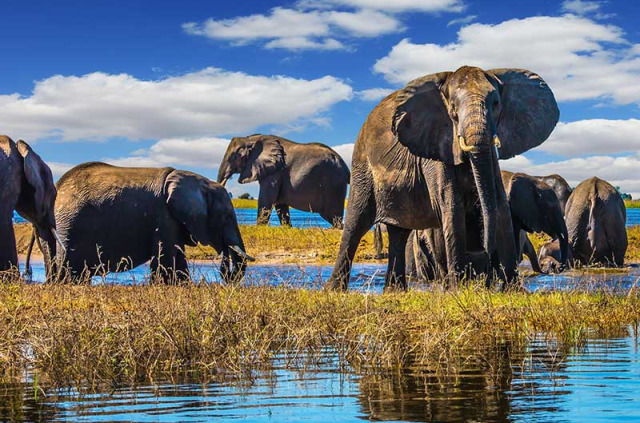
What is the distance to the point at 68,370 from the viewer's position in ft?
19.1

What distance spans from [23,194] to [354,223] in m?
4.27

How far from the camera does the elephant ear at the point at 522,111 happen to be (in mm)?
11250

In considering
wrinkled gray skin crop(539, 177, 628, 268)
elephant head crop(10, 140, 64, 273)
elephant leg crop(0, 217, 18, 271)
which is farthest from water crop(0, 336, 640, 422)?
wrinkled gray skin crop(539, 177, 628, 268)

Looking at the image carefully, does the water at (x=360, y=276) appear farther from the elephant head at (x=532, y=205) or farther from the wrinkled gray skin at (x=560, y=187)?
the wrinkled gray skin at (x=560, y=187)

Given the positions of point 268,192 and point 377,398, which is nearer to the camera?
point 377,398

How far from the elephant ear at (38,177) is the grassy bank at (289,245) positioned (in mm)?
6824

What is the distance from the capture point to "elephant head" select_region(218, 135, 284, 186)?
29234 mm

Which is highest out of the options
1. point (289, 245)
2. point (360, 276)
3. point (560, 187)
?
point (560, 187)

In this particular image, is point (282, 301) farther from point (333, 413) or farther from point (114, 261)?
point (114, 261)

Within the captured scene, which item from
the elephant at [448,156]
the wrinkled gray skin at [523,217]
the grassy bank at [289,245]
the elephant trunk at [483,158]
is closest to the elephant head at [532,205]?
the wrinkled gray skin at [523,217]

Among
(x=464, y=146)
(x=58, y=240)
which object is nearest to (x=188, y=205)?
(x=58, y=240)

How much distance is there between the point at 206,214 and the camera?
556 inches

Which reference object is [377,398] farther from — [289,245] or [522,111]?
[289,245]

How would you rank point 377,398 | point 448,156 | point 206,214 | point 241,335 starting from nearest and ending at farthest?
point 377,398
point 241,335
point 448,156
point 206,214
